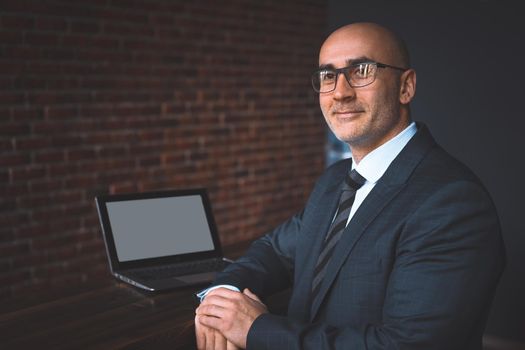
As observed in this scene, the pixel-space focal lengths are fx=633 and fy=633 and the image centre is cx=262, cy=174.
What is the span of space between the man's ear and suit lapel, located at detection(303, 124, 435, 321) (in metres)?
0.14

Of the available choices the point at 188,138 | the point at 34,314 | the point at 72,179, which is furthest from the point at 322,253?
the point at 188,138

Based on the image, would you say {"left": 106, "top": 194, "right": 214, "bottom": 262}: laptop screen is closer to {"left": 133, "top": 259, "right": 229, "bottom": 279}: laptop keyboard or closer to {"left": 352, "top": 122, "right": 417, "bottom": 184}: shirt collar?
{"left": 133, "top": 259, "right": 229, "bottom": 279}: laptop keyboard

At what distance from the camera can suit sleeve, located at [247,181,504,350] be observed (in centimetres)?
139

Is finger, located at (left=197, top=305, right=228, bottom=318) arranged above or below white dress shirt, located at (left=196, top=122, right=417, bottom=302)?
below

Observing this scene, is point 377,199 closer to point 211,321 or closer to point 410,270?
point 410,270

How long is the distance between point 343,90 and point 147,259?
862mm

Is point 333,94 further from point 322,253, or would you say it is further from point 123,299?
point 123,299

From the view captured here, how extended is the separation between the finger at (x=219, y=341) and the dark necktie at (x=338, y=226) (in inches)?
10.5

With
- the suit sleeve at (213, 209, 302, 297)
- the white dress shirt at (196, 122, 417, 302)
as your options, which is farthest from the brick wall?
the white dress shirt at (196, 122, 417, 302)

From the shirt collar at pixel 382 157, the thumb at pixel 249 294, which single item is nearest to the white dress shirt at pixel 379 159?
the shirt collar at pixel 382 157

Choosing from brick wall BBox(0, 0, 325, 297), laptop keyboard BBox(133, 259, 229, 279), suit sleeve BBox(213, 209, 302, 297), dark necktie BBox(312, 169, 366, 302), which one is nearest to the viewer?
dark necktie BBox(312, 169, 366, 302)

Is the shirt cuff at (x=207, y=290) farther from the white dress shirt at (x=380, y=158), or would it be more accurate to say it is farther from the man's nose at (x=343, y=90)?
the man's nose at (x=343, y=90)

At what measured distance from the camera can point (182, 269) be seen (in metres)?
2.08

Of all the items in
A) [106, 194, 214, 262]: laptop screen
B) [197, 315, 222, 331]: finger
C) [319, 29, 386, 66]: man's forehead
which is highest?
[319, 29, 386, 66]: man's forehead
